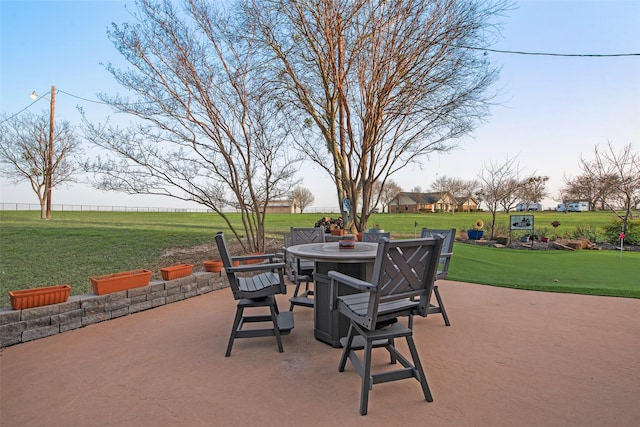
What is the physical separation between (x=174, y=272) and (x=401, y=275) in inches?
122

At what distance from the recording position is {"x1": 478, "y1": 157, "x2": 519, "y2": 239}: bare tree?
427 inches

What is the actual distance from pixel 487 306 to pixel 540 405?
2.09 metres

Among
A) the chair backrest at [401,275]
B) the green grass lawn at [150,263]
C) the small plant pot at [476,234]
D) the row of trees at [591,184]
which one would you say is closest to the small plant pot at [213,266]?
the green grass lawn at [150,263]

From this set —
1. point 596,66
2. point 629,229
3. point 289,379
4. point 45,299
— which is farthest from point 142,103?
point 629,229

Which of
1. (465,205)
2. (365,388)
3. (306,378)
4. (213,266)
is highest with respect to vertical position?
(465,205)

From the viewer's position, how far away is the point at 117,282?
126 inches

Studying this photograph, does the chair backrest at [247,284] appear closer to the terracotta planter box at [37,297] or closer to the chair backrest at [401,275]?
the chair backrest at [401,275]

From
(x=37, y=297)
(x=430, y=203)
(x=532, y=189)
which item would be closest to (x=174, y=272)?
(x=37, y=297)

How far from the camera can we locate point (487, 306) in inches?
146

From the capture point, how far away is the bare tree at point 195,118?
453cm

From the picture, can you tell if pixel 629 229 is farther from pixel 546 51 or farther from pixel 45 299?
Result: pixel 45 299

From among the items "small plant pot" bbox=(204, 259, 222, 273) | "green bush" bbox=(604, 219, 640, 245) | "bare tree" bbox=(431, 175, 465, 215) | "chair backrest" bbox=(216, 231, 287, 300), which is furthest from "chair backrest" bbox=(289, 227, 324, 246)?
"bare tree" bbox=(431, 175, 465, 215)

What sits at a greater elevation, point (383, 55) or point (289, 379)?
point (383, 55)

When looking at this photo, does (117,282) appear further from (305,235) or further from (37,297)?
(305,235)
